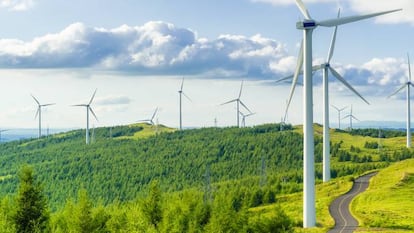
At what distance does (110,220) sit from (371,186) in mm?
92392

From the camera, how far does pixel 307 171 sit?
100000 mm

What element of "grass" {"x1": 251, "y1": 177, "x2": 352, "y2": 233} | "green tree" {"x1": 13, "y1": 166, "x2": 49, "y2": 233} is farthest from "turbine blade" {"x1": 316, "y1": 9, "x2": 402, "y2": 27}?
"green tree" {"x1": 13, "y1": 166, "x2": 49, "y2": 233}

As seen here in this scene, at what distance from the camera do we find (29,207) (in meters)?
75.4

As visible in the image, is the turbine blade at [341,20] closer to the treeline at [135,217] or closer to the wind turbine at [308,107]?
the wind turbine at [308,107]

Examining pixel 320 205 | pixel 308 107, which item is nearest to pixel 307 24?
pixel 308 107

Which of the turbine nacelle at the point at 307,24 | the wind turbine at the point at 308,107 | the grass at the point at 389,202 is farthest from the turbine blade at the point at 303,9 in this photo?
the grass at the point at 389,202

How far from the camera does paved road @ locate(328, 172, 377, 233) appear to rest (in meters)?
108

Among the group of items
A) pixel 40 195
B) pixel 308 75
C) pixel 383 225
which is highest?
pixel 308 75

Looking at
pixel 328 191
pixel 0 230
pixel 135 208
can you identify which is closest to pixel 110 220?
pixel 135 208

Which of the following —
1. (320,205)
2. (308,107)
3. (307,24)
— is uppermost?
(307,24)

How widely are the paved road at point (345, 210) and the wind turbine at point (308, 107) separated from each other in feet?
22.4

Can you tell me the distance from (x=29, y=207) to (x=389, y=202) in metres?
85.8

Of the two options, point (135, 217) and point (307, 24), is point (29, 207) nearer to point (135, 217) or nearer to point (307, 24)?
point (135, 217)

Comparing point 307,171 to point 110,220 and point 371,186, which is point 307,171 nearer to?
point 110,220
